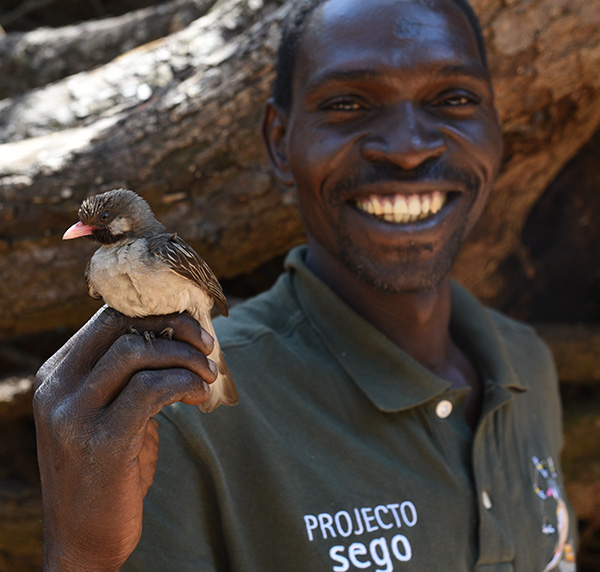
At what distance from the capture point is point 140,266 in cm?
151

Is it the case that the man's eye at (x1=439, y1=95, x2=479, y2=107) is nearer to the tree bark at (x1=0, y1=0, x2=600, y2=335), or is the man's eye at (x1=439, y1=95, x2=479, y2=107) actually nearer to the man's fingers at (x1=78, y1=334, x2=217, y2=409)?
the tree bark at (x1=0, y1=0, x2=600, y2=335)

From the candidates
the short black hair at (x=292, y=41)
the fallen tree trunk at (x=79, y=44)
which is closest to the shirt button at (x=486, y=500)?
the short black hair at (x=292, y=41)

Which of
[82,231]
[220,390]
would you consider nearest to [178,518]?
[220,390]

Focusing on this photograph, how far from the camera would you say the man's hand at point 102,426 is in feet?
4.62

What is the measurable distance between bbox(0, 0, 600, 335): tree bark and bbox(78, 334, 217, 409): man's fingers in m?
1.45

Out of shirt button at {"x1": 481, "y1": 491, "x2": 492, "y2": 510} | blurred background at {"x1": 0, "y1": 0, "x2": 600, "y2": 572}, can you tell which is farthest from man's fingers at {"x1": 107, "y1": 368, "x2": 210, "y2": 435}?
blurred background at {"x1": 0, "y1": 0, "x2": 600, "y2": 572}

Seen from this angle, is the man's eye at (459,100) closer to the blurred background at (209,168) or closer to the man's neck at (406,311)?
the man's neck at (406,311)

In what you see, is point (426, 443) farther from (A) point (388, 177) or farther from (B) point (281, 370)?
(A) point (388, 177)

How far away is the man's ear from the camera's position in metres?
2.50

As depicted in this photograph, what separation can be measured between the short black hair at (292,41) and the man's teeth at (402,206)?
1.79 feet

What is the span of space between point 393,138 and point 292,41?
2.07 ft

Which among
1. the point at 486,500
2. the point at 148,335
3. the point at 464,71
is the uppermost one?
the point at 464,71

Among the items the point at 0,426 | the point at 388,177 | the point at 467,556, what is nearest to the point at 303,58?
the point at 388,177

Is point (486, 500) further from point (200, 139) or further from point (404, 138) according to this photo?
point (200, 139)
